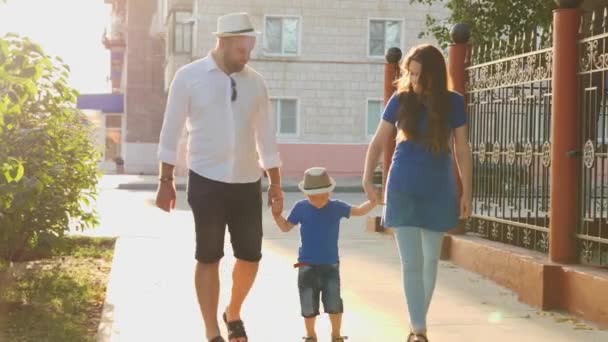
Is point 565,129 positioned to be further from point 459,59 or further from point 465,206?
point 459,59

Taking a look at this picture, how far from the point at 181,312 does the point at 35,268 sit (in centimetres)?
290

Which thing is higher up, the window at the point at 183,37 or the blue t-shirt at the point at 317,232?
the window at the point at 183,37

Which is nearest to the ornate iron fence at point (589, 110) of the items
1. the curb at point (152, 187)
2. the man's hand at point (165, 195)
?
the man's hand at point (165, 195)

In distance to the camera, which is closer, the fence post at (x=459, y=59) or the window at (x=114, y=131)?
the fence post at (x=459, y=59)

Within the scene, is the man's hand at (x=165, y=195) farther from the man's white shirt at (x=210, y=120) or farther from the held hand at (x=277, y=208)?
the held hand at (x=277, y=208)

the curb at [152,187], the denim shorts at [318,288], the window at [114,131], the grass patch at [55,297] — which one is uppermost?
the window at [114,131]

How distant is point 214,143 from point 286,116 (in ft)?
108

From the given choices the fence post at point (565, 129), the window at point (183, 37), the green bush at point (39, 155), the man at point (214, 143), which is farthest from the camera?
the window at point (183, 37)

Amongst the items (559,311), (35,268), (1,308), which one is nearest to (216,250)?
(1,308)

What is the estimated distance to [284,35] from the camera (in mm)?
38781

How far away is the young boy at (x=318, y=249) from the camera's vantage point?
600 cm

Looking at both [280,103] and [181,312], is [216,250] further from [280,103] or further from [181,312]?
[280,103]

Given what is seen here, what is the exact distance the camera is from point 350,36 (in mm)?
39219

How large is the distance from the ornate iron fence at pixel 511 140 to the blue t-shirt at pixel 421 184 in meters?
2.84
